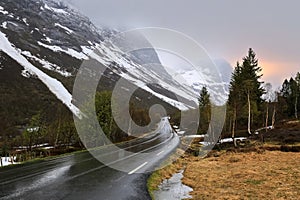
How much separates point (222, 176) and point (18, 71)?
108086 mm

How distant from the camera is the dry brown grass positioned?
46.6 feet

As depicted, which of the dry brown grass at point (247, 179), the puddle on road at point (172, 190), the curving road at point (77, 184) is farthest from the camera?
the dry brown grass at point (247, 179)

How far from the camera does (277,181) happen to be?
16953 mm

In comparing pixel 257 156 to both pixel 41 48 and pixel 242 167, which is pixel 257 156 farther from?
pixel 41 48

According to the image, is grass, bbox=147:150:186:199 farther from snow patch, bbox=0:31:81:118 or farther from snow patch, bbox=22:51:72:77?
snow patch, bbox=22:51:72:77

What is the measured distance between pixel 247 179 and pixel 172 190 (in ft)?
16.7

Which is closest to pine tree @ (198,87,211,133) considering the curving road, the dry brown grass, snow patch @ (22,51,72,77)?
the dry brown grass

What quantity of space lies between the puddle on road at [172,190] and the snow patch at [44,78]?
8331 cm

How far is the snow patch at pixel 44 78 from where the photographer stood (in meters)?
106

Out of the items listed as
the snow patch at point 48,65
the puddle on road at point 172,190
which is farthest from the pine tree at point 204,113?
the snow patch at point 48,65

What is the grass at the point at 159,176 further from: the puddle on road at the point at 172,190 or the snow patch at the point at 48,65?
the snow patch at the point at 48,65

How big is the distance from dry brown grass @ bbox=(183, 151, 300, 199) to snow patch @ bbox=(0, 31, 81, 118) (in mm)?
80097

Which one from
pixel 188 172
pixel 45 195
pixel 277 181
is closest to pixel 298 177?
pixel 277 181

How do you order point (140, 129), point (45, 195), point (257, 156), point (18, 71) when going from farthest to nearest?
point (18, 71), point (140, 129), point (257, 156), point (45, 195)
